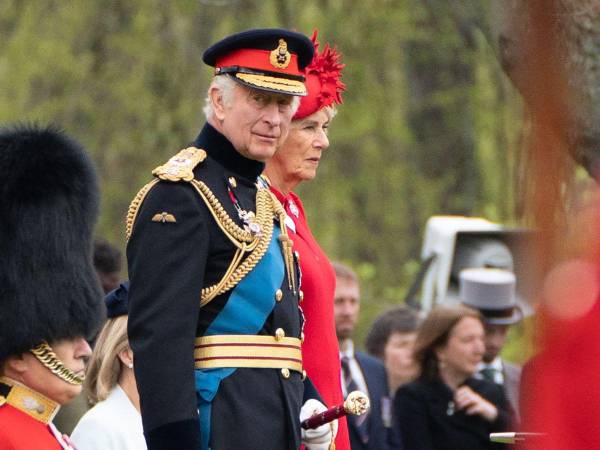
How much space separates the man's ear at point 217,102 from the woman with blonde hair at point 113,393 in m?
0.87

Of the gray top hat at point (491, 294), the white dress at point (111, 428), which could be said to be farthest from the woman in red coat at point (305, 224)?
the gray top hat at point (491, 294)

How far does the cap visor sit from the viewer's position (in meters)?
3.62

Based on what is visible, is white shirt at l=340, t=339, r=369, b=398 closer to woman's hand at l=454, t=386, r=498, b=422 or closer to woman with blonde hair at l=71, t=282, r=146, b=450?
woman's hand at l=454, t=386, r=498, b=422

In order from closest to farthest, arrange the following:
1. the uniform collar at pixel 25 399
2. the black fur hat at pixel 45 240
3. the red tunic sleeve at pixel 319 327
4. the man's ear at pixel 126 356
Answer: the uniform collar at pixel 25 399 < the black fur hat at pixel 45 240 < the red tunic sleeve at pixel 319 327 < the man's ear at pixel 126 356

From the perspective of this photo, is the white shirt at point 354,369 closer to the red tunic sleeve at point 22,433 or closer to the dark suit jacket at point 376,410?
the dark suit jacket at point 376,410

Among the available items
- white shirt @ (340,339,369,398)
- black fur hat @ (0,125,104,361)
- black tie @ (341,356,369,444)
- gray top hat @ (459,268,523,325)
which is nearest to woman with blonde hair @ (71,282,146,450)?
black fur hat @ (0,125,104,361)

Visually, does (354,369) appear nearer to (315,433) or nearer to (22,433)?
(315,433)

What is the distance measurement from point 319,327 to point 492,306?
9.95ft

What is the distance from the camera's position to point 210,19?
36.7 ft

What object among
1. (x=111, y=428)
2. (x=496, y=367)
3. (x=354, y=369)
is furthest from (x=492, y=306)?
(x=111, y=428)

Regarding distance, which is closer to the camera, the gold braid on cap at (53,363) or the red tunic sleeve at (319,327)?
the gold braid on cap at (53,363)

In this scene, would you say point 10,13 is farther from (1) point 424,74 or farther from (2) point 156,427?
(2) point 156,427

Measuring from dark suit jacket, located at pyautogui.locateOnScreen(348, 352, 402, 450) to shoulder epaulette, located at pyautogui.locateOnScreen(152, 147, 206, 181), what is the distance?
114 inches

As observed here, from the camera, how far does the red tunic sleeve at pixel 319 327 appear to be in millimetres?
3980
